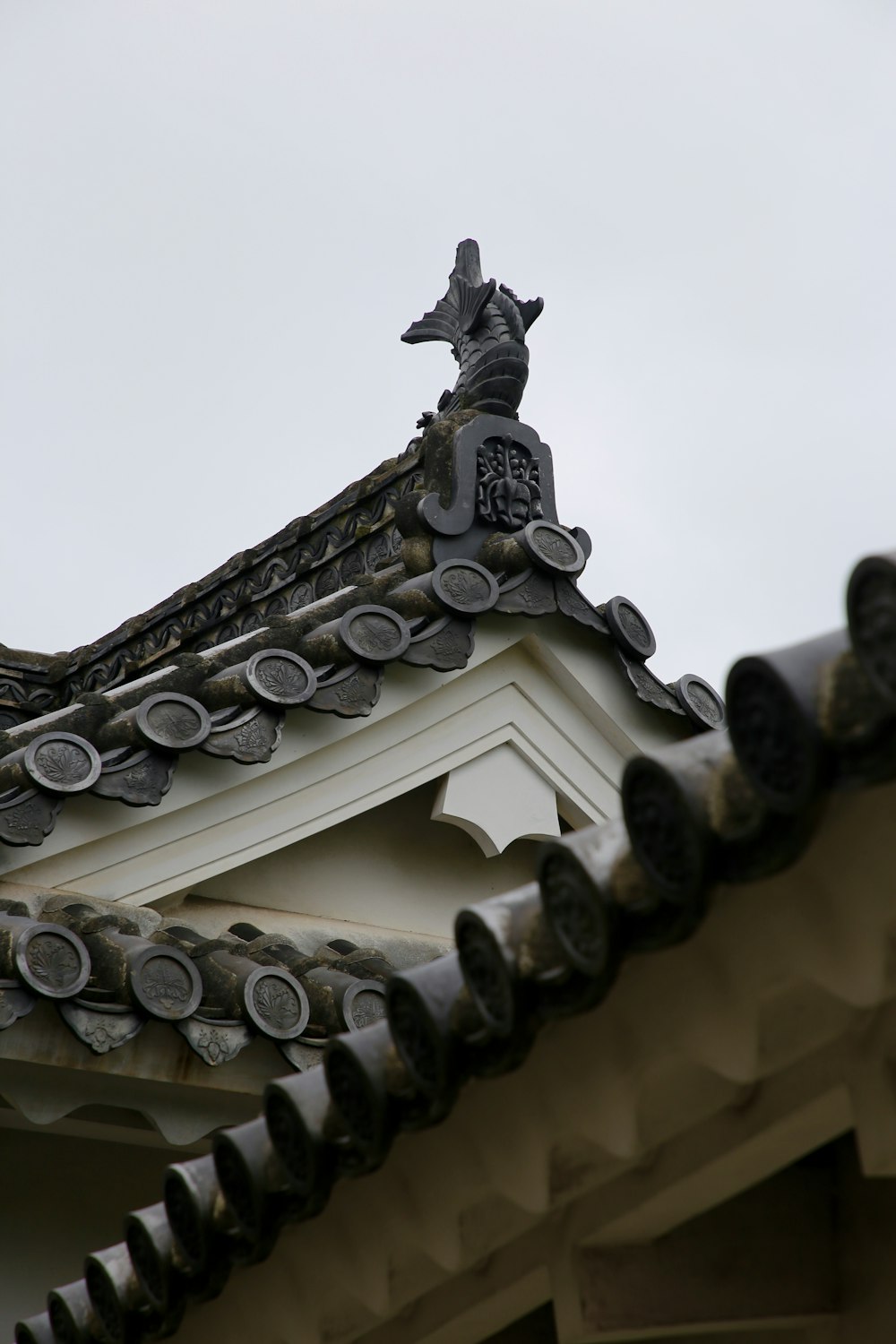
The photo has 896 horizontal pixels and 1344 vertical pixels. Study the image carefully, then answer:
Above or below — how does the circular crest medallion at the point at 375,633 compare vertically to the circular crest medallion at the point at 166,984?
above

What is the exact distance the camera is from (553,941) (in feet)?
6.08

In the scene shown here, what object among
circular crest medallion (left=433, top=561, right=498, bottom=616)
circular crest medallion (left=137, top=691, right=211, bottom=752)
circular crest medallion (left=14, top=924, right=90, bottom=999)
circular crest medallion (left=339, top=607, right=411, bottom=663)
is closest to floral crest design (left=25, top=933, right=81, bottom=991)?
circular crest medallion (left=14, top=924, right=90, bottom=999)

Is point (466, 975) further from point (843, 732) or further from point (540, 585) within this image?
point (540, 585)

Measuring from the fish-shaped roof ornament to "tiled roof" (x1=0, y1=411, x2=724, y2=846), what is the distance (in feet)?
0.65

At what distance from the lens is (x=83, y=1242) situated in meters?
4.60

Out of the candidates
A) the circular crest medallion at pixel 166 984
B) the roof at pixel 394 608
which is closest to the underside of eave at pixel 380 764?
the roof at pixel 394 608

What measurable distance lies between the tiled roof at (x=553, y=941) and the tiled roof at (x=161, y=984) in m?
1.00

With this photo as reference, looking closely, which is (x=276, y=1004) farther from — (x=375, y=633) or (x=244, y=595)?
(x=244, y=595)

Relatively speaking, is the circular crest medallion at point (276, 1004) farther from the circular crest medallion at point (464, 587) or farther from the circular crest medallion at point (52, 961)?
the circular crest medallion at point (464, 587)

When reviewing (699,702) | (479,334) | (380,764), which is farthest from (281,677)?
(479,334)

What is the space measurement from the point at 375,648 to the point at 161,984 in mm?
1443

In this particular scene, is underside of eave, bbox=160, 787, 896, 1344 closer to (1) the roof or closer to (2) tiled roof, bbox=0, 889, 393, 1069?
(2) tiled roof, bbox=0, 889, 393, 1069

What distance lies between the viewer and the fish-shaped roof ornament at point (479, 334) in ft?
19.4

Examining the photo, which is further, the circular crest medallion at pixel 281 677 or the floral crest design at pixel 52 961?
the circular crest medallion at pixel 281 677
